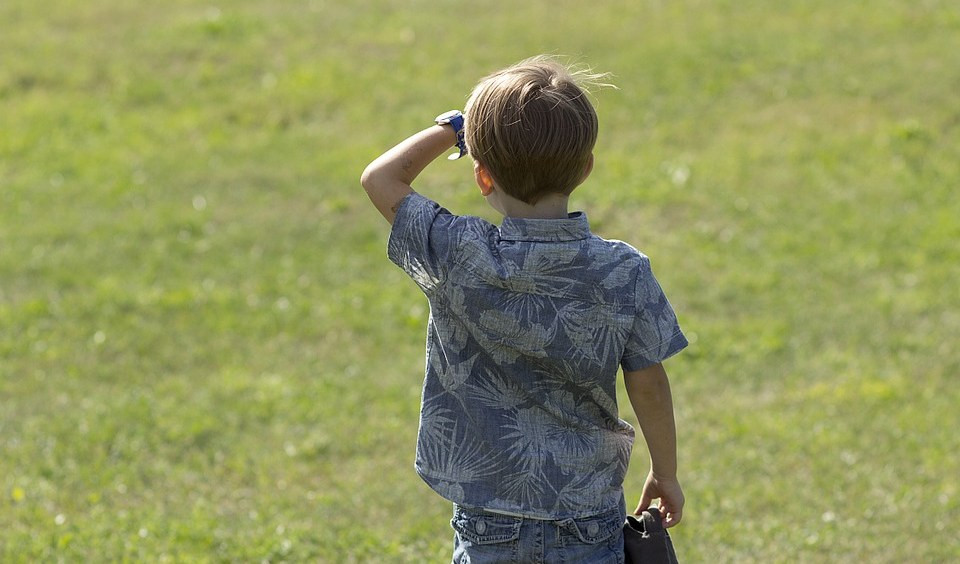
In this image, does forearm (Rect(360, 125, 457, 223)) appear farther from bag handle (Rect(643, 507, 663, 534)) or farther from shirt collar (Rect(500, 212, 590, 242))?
bag handle (Rect(643, 507, 663, 534))

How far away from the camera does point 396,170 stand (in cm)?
271

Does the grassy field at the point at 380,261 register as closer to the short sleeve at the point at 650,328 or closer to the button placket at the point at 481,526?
the button placket at the point at 481,526

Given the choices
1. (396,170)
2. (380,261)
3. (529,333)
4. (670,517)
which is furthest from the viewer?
(380,261)

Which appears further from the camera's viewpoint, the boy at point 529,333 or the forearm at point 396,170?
the forearm at point 396,170

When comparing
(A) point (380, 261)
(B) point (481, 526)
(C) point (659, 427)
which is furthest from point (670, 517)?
(A) point (380, 261)

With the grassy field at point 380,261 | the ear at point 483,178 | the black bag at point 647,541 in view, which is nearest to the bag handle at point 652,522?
the black bag at point 647,541

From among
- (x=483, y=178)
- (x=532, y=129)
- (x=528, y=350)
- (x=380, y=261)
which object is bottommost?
(x=380, y=261)

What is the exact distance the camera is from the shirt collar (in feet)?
8.45

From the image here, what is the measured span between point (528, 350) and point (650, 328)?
0.90 ft

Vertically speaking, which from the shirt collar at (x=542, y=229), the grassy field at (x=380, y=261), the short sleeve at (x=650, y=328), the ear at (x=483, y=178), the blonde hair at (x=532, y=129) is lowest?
the grassy field at (x=380, y=261)

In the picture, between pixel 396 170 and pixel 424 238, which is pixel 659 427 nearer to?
pixel 424 238

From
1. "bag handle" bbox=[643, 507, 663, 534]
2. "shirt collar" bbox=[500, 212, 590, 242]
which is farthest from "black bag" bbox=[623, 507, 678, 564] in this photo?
"shirt collar" bbox=[500, 212, 590, 242]

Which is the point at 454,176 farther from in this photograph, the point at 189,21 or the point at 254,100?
the point at 189,21

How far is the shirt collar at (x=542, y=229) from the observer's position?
101 inches
